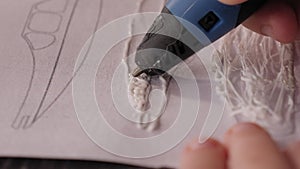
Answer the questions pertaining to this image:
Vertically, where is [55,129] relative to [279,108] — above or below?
above

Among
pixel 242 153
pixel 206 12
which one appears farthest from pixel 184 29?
pixel 242 153

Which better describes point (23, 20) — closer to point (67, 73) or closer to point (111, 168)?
point (67, 73)

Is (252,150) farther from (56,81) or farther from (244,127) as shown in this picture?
(56,81)

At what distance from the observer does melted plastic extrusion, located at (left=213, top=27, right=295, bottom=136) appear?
43cm

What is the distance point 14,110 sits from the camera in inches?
17.4

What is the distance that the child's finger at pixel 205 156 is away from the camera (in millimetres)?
353

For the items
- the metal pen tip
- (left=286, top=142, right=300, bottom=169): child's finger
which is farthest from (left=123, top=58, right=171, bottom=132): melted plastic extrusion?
A: (left=286, top=142, right=300, bottom=169): child's finger

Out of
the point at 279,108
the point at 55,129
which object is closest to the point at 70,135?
the point at 55,129

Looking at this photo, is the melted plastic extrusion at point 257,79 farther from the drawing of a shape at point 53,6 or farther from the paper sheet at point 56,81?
the drawing of a shape at point 53,6

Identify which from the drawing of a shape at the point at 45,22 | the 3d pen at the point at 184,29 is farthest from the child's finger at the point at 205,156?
the drawing of a shape at the point at 45,22

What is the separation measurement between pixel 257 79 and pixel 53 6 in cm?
23

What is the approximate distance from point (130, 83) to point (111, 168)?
9 cm

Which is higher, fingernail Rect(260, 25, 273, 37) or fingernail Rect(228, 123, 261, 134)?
fingernail Rect(228, 123, 261, 134)

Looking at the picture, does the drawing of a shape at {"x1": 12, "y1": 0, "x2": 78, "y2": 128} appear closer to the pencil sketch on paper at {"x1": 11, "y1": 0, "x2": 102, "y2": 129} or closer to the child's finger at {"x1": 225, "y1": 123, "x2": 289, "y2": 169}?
the pencil sketch on paper at {"x1": 11, "y1": 0, "x2": 102, "y2": 129}
